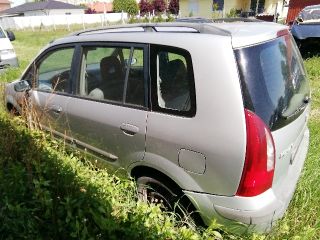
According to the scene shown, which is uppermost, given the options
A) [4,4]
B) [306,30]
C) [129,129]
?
[306,30]

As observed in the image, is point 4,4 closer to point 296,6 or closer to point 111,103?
point 296,6

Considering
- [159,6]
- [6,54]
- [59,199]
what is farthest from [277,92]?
[159,6]

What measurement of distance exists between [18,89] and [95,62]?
1144 mm

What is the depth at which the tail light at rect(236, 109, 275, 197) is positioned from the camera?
2156mm

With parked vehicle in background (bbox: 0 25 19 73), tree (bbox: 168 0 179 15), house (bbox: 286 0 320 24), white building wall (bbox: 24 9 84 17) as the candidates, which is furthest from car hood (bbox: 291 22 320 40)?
white building wall (bbox: 24 9 84 17)

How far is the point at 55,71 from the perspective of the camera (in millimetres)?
3988

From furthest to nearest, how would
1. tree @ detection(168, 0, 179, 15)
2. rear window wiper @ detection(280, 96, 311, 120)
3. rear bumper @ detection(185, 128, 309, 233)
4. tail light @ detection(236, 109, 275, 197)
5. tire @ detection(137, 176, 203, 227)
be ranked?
tree @ detection(168, 0, 179, 15)
tire @ detection(137, 176, 203, 227)
rear window wiper @ detection(280, 96, 311, 120)
rear bumper @ detection(185, 128, 309, 233)
tail light @ detection(236, 109, 275, 197)

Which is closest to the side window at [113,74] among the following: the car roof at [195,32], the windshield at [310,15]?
the car roof at [195,32]

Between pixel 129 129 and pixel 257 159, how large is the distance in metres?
1.11

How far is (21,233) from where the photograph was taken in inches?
98.0

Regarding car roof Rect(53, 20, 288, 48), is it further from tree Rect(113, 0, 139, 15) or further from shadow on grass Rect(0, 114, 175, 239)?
tree Rect(113, 0, 139, 15)

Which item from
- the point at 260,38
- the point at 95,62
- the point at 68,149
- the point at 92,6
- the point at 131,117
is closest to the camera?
the point at 260,38

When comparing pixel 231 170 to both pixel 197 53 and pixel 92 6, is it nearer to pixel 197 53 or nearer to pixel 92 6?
pixel 197 53

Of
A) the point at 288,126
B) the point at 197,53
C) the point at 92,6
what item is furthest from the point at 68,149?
the point at 92,6
